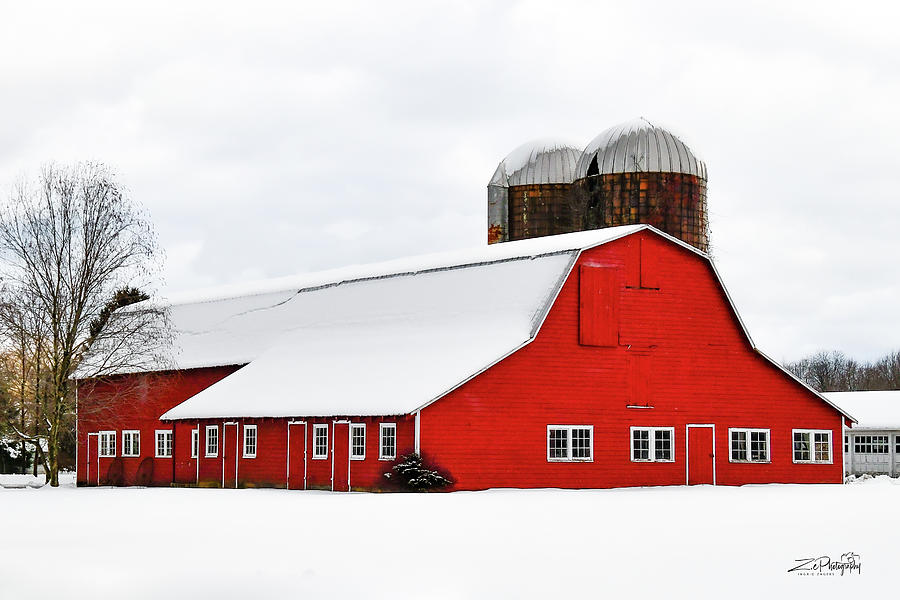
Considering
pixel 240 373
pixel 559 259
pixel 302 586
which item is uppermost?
pixel 559 259

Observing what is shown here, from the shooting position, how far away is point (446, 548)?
20297mm

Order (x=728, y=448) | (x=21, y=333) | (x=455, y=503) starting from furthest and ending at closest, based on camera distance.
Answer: (x=21, y=333) → (x=728, y=448) → (x=455, y=503)

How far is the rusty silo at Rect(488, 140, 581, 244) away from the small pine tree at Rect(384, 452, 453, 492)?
64.5ft

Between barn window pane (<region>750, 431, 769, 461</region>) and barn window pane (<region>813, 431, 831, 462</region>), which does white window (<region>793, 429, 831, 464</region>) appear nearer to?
barn window pane (<region>813, 431, 831, 462</region>)

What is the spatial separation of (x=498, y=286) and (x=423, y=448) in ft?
20.4

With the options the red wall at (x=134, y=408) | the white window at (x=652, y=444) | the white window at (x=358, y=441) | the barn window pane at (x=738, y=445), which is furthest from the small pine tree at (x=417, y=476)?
the red wall at (x=134, y=408)

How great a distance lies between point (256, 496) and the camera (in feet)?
111

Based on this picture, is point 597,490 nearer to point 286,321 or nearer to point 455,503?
point 455,503

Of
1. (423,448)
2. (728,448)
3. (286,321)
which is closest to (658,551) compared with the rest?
(423,448)

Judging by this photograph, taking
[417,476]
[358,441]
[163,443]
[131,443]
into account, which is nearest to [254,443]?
[358,441]

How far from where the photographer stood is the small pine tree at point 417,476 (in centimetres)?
3356

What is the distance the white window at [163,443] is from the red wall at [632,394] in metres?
13.6

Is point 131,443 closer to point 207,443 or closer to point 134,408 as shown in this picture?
point 134,408

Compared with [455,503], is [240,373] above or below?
above
